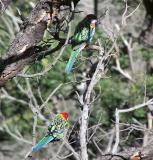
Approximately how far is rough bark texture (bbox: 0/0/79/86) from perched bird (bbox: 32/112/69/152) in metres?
0.63

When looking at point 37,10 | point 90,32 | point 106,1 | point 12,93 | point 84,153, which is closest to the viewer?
point 84,153

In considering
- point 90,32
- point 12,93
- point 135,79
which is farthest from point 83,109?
point 12,93

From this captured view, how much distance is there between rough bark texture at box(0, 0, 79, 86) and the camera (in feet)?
12.8

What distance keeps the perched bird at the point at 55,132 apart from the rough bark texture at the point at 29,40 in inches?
24.7

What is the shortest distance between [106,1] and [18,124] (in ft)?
9.73

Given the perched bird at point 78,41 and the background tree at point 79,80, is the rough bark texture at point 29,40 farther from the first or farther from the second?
the perched bird at point 78,41

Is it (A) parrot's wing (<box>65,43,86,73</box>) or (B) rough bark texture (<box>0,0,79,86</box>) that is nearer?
(B) rough bark texture (<box>0,0,79,86</box>)

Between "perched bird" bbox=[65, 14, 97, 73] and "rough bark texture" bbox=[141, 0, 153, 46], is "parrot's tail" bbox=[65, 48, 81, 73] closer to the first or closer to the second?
"perched bird" bbox=[65, 14, 97, 73]

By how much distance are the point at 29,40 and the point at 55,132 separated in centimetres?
85

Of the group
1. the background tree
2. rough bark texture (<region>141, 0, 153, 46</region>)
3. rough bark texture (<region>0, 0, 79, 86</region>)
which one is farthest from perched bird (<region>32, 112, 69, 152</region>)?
rough bark texture (<region>141, 0, 153, 46</region>)

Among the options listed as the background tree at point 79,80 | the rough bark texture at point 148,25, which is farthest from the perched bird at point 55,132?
the rough bark texture at point 148,25

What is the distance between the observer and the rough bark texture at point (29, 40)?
3893mm

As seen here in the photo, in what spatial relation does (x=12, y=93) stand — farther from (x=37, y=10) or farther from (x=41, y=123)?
(x=37, y=10)

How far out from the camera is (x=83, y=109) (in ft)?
12.2
